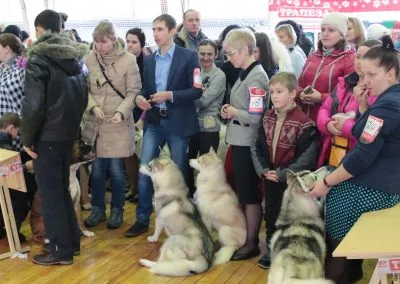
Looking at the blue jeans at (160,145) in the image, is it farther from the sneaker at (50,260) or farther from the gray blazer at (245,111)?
the sneaker at (50,260)

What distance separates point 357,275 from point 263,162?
898 millimetres

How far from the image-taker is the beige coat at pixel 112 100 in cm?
362

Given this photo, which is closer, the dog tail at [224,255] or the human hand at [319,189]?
the human hand at [319,189]

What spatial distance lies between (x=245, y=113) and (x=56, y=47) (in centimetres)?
124

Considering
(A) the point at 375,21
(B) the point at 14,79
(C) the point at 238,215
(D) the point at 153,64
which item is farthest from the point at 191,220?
(A) the point at 375,21

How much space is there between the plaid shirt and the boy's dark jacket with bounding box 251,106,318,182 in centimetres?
188

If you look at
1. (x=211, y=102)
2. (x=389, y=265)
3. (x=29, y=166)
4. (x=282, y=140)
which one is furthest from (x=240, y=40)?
(x=29, y=166)

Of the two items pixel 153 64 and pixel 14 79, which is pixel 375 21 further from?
pixel 14 79

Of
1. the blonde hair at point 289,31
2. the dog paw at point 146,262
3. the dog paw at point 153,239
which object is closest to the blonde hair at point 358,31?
the blonde hair at point 289,31

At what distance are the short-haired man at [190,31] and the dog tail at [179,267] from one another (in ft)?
7.33

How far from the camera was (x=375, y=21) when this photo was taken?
5484 millimetres

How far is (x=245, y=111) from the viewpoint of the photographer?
122 inches

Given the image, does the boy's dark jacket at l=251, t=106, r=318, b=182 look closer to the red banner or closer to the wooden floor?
the wooden floor

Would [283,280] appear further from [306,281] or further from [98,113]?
[98,113]
